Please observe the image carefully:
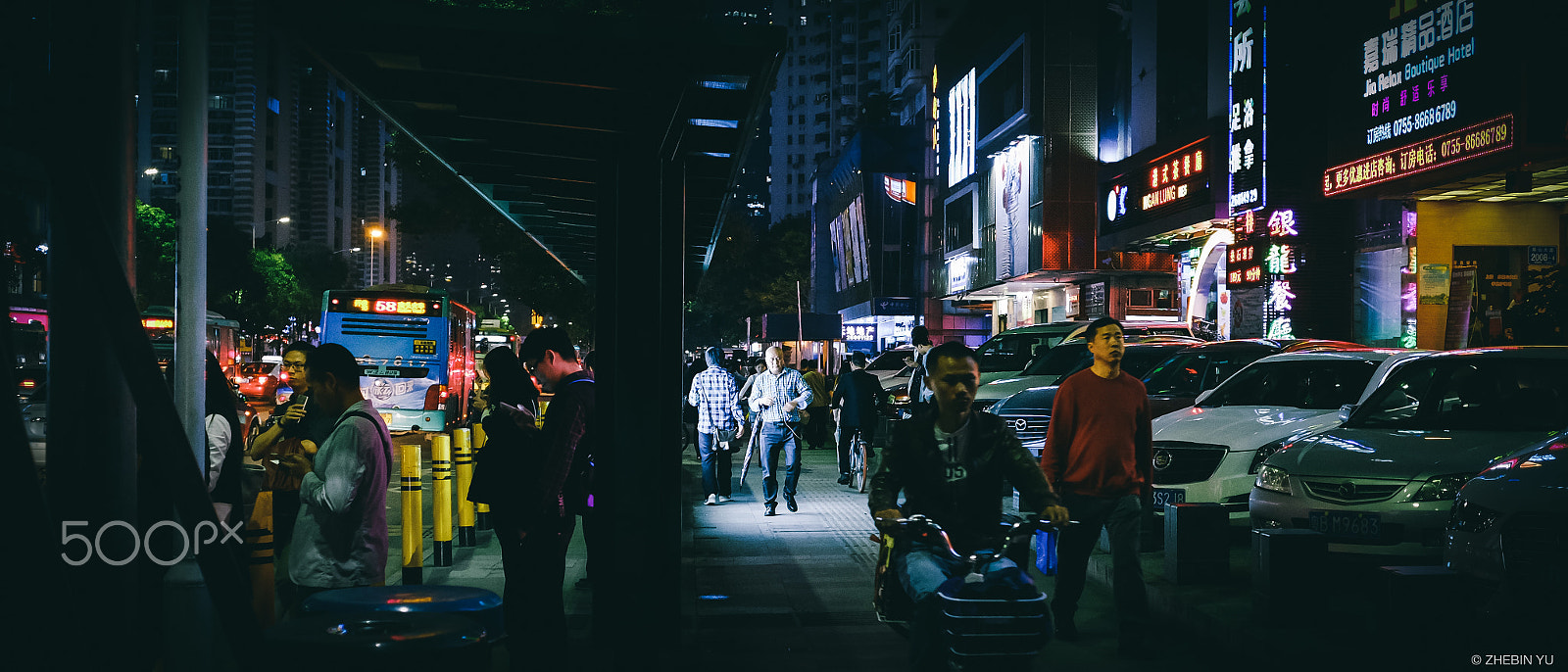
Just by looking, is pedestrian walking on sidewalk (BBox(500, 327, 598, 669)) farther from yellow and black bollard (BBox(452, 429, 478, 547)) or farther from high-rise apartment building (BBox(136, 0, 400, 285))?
high-rise apartment building (BBox(136, 0, 400, 285))

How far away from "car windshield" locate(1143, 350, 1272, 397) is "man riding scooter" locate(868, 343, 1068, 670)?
908cm

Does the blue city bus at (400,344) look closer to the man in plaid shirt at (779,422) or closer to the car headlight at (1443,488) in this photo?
the man in plaid shirt at (779,422)

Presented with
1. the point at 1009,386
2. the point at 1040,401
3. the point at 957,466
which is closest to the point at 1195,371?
the point at 1040,401

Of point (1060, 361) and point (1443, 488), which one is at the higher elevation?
point (1060, 361)

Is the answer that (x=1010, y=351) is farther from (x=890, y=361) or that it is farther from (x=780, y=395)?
(x=890, y=361)

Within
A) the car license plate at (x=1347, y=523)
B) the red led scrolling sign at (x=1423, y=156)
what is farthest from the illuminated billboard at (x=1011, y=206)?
the car license plate at (x=1347, y=523)

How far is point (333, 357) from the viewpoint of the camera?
17.7 feet

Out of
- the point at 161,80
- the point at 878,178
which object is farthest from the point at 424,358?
the point at 161,80

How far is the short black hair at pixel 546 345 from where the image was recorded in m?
6.29

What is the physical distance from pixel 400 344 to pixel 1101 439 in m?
19.8

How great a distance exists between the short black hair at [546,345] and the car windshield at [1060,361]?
38.0ft

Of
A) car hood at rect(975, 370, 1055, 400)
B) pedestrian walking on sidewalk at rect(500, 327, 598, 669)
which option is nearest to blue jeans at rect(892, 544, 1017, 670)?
pedestrian walking on sidewalk at rect(500, 327, 598, 669)

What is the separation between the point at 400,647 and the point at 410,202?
96.1 feet

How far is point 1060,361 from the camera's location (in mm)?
17281
